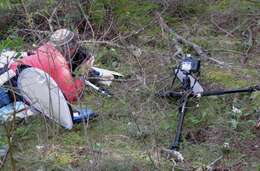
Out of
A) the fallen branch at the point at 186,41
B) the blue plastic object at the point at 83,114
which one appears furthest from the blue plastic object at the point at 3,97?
the fallen branch at the point at 186,41

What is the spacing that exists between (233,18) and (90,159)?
3.25 metres

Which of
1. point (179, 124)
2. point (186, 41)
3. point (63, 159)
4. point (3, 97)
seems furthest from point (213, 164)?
point (186, 41)

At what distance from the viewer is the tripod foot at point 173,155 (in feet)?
12.6

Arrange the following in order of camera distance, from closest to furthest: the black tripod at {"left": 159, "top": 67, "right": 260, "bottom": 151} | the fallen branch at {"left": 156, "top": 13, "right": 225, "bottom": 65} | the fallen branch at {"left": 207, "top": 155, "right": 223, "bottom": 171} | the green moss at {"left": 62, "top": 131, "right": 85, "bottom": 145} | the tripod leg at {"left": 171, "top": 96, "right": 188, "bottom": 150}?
the fallen branch at {"left": 207, "top": 155, "right": 223, "bottom": 171}
the tripod leg at {"left": 171, "top": 96, "right": 188, "bottom": 150}
the green moss at {"left": 62, "top": 131, "right": 85, "bottom": 145}
the black tripod at {"left": 159, "top": 67, "right": 260, "bottom": 151}
the fallen branch at {"left": 156, "top": 13, "right": 225, "bottom": 65}

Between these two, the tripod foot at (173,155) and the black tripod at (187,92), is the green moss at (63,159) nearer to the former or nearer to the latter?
the tripod foot at (173,155)

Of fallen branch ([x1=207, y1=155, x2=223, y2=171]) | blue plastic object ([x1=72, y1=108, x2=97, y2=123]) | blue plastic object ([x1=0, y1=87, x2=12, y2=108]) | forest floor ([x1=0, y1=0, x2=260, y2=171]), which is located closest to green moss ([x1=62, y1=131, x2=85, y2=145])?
forest floor ([x1=0, y1=0, x2=260, y2=171])

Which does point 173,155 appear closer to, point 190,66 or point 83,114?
point 83,114

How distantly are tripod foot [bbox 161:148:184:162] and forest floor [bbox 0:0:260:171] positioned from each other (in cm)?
3

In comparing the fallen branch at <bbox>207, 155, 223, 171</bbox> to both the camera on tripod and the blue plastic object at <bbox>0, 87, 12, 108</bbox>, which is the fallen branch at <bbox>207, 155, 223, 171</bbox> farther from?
the blue plastic object at <bbox>0, 87, 12, 108</bbox>

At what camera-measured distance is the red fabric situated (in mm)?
4562

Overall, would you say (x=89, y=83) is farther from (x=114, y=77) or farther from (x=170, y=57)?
(x=170, y=57)

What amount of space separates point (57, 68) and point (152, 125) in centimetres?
96

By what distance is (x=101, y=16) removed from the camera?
6203 mm

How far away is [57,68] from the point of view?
4664mm
